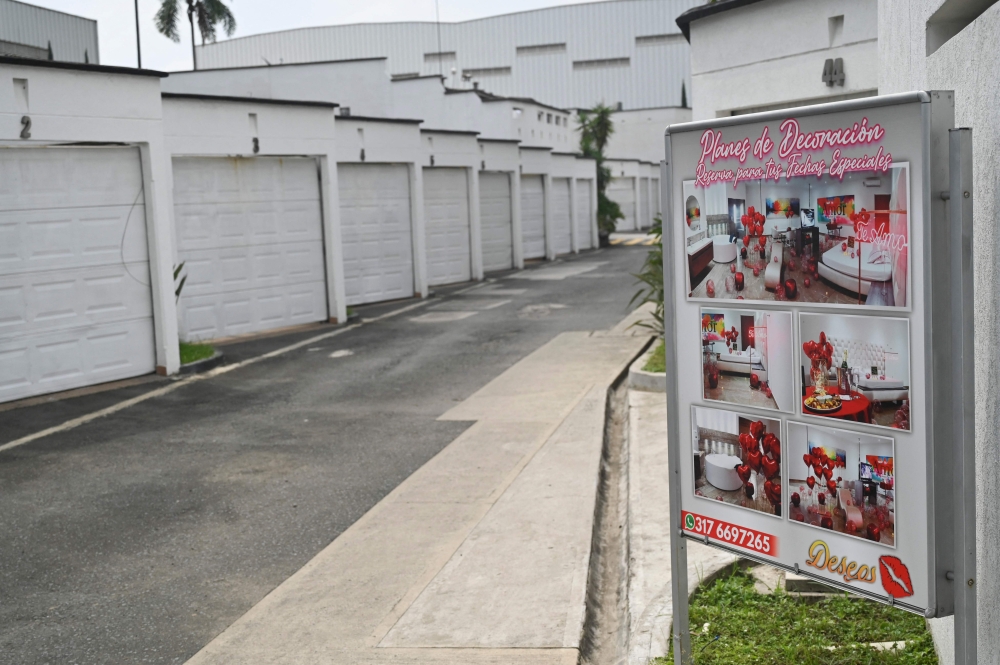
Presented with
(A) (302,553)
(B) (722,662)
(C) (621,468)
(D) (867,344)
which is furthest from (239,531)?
(D) (867,344)

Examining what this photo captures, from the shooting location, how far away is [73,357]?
1355 centimetres

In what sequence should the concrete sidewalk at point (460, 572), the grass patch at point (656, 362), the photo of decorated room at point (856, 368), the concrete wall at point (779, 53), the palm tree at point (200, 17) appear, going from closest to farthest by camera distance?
the photo of decorated room at point (856, 368), the concrete sidewalk at point (460, 572), the concrete wall at point (779, 53), the grass patch at point (656, 362), the palm tree at point (200, 17)

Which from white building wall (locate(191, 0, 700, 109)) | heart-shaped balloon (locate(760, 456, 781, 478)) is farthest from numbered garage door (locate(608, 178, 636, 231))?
heart-shaped balloon (locate(760, 456, 781, 478))

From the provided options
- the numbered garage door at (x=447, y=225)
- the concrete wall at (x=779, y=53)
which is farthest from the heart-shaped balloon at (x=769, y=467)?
the numbered garage door at (x=447, y=225)

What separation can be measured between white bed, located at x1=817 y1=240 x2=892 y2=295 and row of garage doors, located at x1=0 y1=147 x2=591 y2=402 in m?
11.6

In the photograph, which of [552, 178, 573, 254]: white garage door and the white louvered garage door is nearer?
[552, 178, 573, 254]: white garage door

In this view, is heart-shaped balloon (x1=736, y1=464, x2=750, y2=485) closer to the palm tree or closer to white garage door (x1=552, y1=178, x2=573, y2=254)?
white garage door (x1=552, y1=178, x2=573, y2=254)

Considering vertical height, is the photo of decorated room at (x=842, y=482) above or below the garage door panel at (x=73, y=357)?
above

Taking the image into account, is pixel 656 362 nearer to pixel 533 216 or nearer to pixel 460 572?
pixel 460 572

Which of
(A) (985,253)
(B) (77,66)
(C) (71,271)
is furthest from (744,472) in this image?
(B) (77,66)

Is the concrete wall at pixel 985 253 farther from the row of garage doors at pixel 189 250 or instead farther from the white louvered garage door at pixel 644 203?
the white louvered garage door at pixel 644 203

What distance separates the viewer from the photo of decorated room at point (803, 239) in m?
3.56

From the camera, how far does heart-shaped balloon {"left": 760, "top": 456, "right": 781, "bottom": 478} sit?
13.3 feet

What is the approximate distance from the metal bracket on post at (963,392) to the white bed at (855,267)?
0.24 meters
